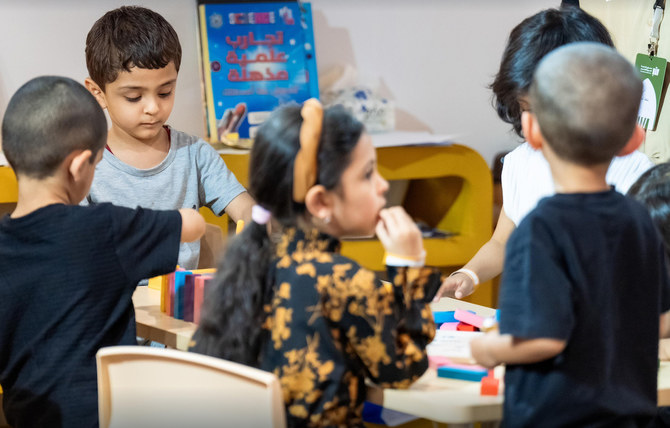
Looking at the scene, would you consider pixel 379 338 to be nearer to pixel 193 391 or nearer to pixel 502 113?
pixel 193 391

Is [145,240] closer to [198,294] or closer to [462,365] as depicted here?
[198,294]

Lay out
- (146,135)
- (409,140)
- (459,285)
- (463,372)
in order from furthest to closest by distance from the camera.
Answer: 1. (409,140)
2. (146,135)
3. (459,285)
4. (463,372)

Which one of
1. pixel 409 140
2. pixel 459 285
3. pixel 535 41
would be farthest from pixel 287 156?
pixel 409 140

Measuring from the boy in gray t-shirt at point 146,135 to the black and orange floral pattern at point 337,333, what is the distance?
3.22 feet

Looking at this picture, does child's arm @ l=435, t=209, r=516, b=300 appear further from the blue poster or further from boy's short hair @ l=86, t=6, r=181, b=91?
the blue poster

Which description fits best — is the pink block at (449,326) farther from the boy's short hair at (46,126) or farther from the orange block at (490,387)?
the boy's short hair at (46,126)

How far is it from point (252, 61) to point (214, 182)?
0.95 meters

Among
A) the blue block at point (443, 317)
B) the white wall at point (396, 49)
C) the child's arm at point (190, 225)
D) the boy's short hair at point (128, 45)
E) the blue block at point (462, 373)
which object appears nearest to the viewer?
the blue block at point (462, 373)

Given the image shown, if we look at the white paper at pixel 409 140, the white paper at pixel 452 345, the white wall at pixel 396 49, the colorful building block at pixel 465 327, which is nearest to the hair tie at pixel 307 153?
the white paper at pixel 452 345

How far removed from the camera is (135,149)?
222 cm

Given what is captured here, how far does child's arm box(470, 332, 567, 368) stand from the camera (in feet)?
3.61

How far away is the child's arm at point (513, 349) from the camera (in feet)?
3.61

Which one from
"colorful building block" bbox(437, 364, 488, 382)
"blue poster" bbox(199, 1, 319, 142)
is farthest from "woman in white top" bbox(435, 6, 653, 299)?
"blue poster" bbox(199, 1, 319, 142)

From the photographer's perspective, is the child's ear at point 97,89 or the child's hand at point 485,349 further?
the child's ear at point 97,89
